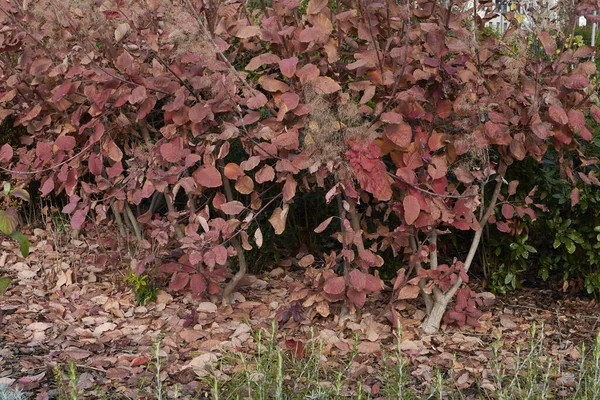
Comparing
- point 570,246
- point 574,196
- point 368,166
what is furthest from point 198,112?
point 570,246

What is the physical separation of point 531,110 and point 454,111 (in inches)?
13.5

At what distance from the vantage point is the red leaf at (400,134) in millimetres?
2619

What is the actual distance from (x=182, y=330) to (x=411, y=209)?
3.44 ft

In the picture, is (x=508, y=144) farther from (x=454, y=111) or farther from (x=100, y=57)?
(x=100, y=57)

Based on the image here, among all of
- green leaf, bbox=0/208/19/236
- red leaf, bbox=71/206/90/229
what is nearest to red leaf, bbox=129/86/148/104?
red leaf, bbox=71/206/90/229

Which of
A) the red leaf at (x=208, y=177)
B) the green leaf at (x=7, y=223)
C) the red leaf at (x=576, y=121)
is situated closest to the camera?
the green leaf at (x=7, y=223)

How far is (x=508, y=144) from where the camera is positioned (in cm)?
266

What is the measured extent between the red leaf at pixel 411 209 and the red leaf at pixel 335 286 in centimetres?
37

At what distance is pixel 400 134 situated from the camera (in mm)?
2621

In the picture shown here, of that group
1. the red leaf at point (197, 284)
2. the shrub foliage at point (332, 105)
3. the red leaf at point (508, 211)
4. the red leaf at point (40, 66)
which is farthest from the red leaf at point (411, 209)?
the red leaf at point (40, 66)

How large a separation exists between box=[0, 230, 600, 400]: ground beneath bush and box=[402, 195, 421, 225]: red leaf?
0.49 meters

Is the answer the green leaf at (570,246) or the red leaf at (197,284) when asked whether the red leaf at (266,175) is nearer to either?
the red leaf at (197,284)

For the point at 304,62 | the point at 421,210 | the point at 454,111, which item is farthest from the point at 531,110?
the point at 304,62

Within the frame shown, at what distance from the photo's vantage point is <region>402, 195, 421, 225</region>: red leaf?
264 cm
